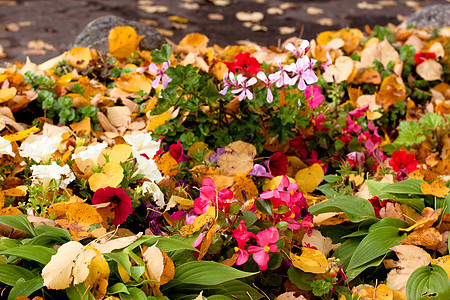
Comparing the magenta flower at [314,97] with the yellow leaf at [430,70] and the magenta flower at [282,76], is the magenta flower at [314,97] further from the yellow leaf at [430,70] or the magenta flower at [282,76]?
the yellow leaf at [430,70]

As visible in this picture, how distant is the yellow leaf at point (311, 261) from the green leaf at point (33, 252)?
0.78 m

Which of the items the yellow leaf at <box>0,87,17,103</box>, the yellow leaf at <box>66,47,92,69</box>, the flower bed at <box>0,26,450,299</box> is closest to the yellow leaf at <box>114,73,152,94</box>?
the flower bed at <box>0,26,450,299</box>

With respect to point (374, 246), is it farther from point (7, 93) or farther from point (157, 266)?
point (7, 93)

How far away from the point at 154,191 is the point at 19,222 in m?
0.49

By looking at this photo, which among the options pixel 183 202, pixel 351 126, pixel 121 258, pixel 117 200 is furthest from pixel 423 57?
pixel 121 258

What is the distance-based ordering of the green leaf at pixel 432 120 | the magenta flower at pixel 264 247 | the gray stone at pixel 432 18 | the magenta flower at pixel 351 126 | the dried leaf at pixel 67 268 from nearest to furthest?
the dried leaf at pixel 67 268 → the magenta flower at pixel 264 247 → the magenta flower at pixel 351 126 → the green leaf at pixel 432 120 → the gray stone at pixel 432 18

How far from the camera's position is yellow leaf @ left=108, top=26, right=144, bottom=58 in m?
3.50

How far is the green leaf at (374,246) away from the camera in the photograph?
1.66 m

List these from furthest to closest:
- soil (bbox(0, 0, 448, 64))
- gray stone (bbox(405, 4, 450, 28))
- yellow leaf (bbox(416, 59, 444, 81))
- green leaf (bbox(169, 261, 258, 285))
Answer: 1. soil (bbox(0, 0, 448, 64))
2. gray stone (bbox(405, 4, 450, 28))
3. yellow leaf (bbox(416, 59, 444, 81))
4. green leaf (bbox(169, 261, 258, 285))

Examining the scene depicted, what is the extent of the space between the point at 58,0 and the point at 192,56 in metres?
3.64

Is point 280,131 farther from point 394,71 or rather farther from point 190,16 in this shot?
point 190,16

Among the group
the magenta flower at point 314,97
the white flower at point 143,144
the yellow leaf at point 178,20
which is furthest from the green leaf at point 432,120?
the yellow leaf at point 178,20

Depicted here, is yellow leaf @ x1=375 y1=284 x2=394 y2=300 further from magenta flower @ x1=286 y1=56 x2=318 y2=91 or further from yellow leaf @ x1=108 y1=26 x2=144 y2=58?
yellow leaf @ x1=108 y1=26 x2=144 y2=58

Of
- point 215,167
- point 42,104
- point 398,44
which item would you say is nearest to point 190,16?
point 398,44
